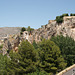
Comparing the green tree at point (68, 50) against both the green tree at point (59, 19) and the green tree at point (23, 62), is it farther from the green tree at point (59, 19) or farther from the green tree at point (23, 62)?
the green tree at point (59, 19)

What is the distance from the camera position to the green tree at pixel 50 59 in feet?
70.1

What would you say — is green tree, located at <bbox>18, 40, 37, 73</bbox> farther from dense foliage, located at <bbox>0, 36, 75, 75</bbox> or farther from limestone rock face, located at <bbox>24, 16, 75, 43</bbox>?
limestone rock face, located at <bbox>24, 16, 75, 43</bbox>

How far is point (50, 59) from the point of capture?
21828mm

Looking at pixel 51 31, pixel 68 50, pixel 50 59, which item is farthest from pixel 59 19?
pixel 50 59

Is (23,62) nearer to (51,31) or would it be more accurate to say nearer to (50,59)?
(50,59)

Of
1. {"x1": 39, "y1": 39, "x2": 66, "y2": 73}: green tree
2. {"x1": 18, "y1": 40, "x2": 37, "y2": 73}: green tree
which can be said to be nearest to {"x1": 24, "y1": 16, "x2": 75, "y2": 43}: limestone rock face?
{"x1": 39, "y1": 39, "x2": 66, "y2": 73}: green tree

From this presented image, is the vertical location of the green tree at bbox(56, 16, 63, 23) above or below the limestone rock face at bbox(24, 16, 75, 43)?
above

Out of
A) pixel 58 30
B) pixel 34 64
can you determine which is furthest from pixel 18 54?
pixel 58 30

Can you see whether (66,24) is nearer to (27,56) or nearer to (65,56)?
(65,56)

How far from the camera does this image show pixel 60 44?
29766mm

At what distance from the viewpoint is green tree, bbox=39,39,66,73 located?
21359 mm

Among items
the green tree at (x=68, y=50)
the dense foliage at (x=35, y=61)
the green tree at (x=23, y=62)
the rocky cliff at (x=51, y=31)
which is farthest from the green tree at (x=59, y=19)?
the green tree at (x=23, y=62)

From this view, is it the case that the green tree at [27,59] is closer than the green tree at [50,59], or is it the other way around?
the green tree at [27,59]

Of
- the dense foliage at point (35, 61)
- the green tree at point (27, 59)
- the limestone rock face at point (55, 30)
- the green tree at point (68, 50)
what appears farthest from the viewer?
the limestone rock face at point (55, 30)
